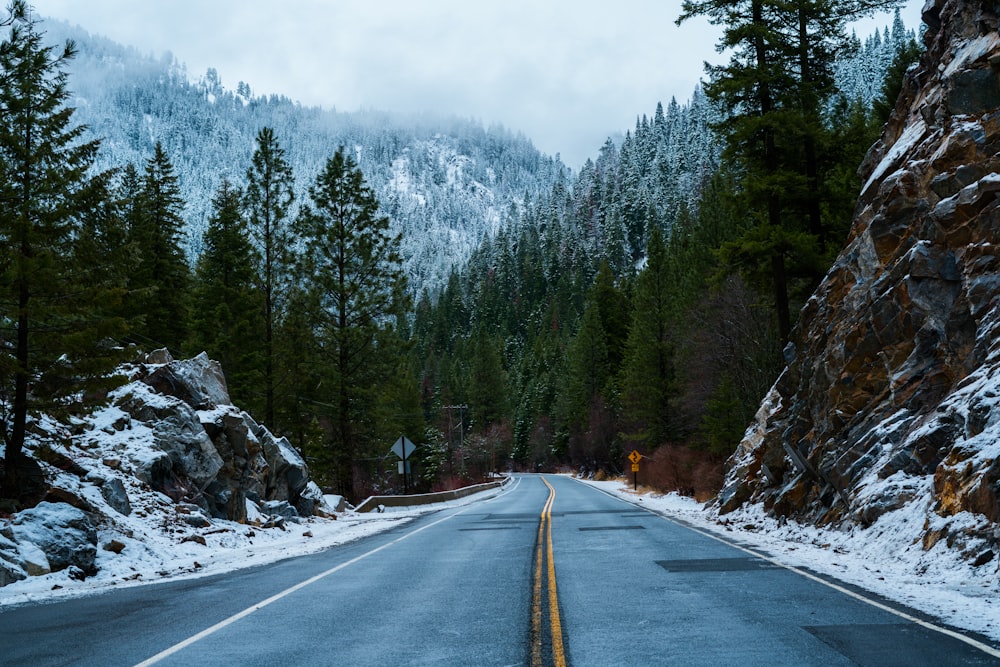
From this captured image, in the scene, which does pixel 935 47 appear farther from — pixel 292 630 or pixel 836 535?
pixel 292 630

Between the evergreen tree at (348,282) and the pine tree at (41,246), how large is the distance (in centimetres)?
1984

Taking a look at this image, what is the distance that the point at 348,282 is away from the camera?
36.4 metres

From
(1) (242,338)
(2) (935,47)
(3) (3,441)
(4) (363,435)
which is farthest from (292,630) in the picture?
(1) (242,338)

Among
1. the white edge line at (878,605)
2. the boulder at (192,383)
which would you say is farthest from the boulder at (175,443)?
the white edge line at (878,605)

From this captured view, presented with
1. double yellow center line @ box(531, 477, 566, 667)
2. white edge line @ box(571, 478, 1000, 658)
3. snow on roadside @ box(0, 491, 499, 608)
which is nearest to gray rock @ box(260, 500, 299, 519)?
snow on roadside @ box(0, 491, 499, 608)

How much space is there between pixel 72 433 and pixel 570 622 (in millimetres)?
14880

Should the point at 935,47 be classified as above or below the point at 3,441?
above

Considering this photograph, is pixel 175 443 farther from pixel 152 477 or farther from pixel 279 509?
pixel 279 509

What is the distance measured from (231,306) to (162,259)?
5.11 meters

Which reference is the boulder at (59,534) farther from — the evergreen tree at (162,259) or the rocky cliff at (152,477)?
the evergreen tree at (162,259)

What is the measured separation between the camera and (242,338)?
40.8 meters

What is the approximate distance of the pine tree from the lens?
48.9 ft

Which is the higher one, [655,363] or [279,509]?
[655,363]

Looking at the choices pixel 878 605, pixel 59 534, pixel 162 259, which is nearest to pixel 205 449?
pixel 59 534
